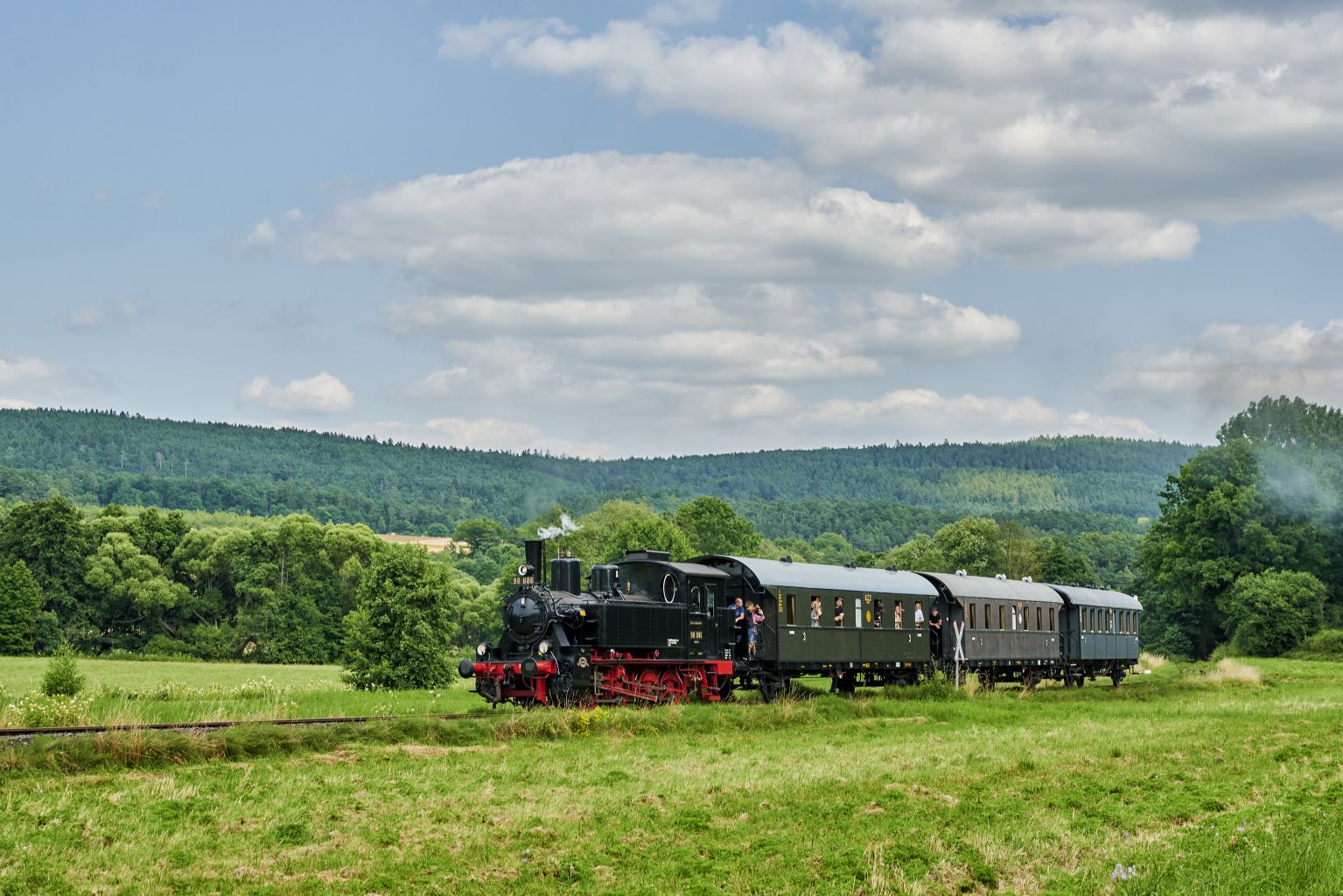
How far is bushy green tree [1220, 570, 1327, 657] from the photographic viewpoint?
7525 centimetres

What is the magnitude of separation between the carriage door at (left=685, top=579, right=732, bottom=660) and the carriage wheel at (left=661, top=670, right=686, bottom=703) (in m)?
0.62

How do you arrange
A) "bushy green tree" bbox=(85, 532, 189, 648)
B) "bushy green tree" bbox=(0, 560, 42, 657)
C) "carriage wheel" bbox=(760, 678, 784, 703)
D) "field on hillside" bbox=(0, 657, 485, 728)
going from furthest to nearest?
"bushy green tree" bbox=(85, 532, 189, 648)
"bushy green tree" bbox=(0, 560, 42, 657)
"carriage wheel" bbox=(760, 678, 784, 703)
"field on hillside" bbox=(0, 657, 485, 728)

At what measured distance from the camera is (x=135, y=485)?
616 feet

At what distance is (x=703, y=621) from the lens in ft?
107

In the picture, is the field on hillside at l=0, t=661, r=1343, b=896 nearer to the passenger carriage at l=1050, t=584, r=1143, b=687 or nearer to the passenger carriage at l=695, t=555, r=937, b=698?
the passenger carriage at l=695, t=555, r=937, b=698

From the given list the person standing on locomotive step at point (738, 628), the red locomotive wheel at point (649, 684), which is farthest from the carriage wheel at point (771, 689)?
the red locomotive wheel at point (649, 684)

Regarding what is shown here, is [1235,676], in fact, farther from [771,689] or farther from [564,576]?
[564,576]

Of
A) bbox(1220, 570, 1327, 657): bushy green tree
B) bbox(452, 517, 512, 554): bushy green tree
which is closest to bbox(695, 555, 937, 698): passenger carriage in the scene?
bbox(1220, 570, 1327, 657): bushy green tree

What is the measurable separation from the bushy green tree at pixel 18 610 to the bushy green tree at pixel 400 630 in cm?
4616

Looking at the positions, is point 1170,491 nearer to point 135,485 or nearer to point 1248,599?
point 1248,599

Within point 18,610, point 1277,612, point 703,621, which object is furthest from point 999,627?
point 18,610

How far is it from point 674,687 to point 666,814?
50.2 feet

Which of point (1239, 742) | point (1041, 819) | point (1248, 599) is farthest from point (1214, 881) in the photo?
point (1248, 599)

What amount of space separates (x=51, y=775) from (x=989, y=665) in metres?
32.6
